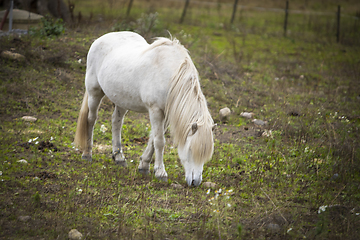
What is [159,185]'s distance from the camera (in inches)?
166

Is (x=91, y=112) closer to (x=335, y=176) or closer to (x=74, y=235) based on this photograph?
(x=74, y=235)

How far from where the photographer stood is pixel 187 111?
3.86 m

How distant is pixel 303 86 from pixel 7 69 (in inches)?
308

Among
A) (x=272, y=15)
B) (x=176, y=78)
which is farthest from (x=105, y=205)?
(x=272, y=15)

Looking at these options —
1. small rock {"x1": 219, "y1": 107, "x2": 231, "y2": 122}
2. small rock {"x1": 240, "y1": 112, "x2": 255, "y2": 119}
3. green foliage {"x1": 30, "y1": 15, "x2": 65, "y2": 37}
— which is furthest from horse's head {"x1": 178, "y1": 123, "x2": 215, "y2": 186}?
green foliage {"x1": 30, "y1": 15, "x2": 65, "y2": 37}

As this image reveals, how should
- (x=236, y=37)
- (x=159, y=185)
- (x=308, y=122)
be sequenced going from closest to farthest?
1. (x=159, y=185)
2. (x=308, y=122)
3. (x=236, y=37)

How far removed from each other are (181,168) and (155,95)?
137 cm

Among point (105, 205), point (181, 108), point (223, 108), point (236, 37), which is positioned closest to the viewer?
point (105, 205)

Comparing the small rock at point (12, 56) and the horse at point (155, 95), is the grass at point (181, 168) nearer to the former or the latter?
the small rock at point (12, 56)

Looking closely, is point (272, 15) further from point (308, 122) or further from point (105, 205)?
point (105, 205)

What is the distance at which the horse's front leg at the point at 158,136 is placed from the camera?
4180 mm

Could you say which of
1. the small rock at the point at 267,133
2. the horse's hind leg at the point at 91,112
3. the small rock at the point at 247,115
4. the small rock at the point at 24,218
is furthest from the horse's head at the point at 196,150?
the small rock at the point at 247,115

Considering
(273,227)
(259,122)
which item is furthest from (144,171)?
(259,122)

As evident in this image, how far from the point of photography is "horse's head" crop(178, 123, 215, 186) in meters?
Result: 3.69
